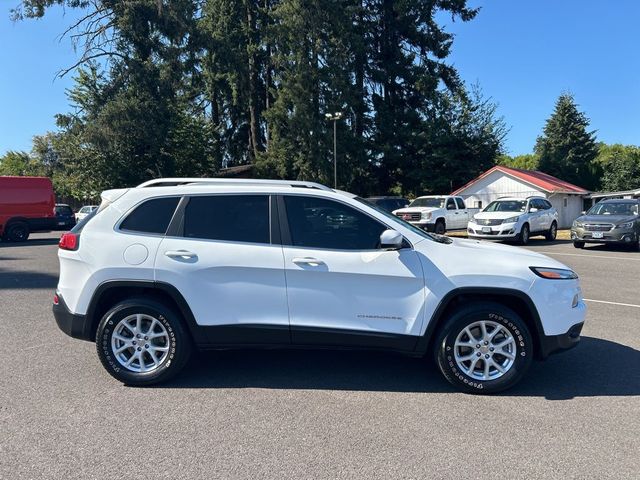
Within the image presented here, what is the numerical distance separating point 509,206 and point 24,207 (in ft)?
64.8

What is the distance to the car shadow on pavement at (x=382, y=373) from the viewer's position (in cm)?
459

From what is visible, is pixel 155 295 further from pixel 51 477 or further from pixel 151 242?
pixel 51 477

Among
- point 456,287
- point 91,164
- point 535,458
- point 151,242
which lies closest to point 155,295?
point 151,242

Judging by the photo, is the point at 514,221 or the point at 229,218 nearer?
the point at 229,218

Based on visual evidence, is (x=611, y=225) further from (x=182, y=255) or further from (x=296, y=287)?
(x=182, y=255)

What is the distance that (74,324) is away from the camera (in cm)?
474

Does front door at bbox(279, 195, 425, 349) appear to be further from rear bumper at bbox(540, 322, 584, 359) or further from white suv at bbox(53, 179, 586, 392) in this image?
rear bumper at bbox(540, 322, 584, 359)

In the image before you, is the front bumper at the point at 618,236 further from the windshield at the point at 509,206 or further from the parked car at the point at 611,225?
the windshield at the point at 509,206

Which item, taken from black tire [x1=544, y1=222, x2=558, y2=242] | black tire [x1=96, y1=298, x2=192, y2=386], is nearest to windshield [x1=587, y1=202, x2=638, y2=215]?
black tire [x1=544, y1=222, x2=558, y2=242]

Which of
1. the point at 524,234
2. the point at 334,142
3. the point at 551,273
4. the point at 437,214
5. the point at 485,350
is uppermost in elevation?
the point at 334,142

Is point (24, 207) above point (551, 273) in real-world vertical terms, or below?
above

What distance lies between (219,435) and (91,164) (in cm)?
3411

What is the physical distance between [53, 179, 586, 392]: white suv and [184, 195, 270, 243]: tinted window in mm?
10

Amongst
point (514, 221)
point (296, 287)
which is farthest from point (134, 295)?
point (514, 221)
